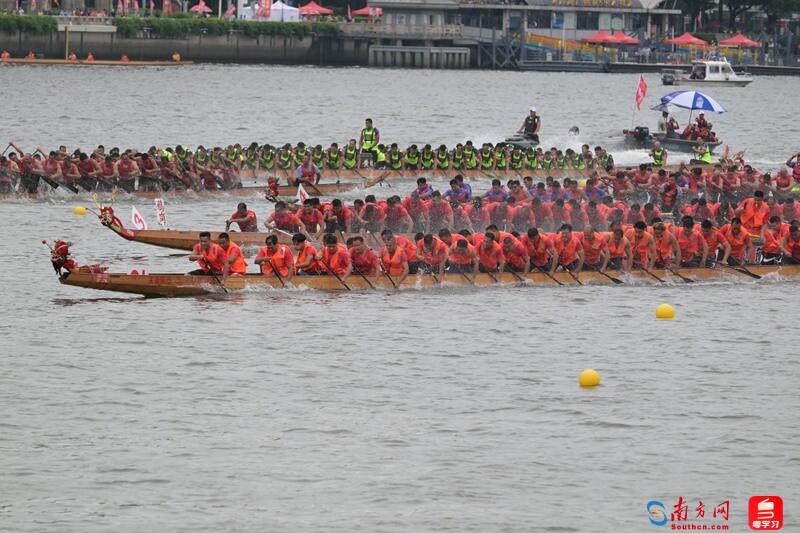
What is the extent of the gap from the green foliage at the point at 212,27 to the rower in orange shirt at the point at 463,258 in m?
71.4

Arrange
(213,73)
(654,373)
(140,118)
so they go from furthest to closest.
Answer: (213,73)
(140,118)
(654,373)

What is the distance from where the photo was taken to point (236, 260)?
2289 centimetres

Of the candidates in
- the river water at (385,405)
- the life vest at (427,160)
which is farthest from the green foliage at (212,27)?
the river water at (385,405)

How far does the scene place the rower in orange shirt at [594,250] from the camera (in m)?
25.1

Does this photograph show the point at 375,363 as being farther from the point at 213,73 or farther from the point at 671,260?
the point at 213,73

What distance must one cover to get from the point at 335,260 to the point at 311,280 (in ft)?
1.69

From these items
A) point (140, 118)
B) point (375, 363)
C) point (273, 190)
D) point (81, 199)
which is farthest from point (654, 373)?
point (140, 118)

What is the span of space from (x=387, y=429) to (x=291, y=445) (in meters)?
1.27

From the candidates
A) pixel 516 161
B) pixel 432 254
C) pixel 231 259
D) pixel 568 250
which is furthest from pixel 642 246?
pixel 516 161

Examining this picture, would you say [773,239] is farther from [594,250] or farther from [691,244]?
[594,250]

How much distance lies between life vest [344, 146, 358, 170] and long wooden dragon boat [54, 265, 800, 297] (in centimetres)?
1388

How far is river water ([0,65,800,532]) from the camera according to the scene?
14914 millimetres

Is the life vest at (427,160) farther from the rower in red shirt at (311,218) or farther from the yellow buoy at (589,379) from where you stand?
the yellow buoy at (589,379)

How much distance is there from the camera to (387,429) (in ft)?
56.3
